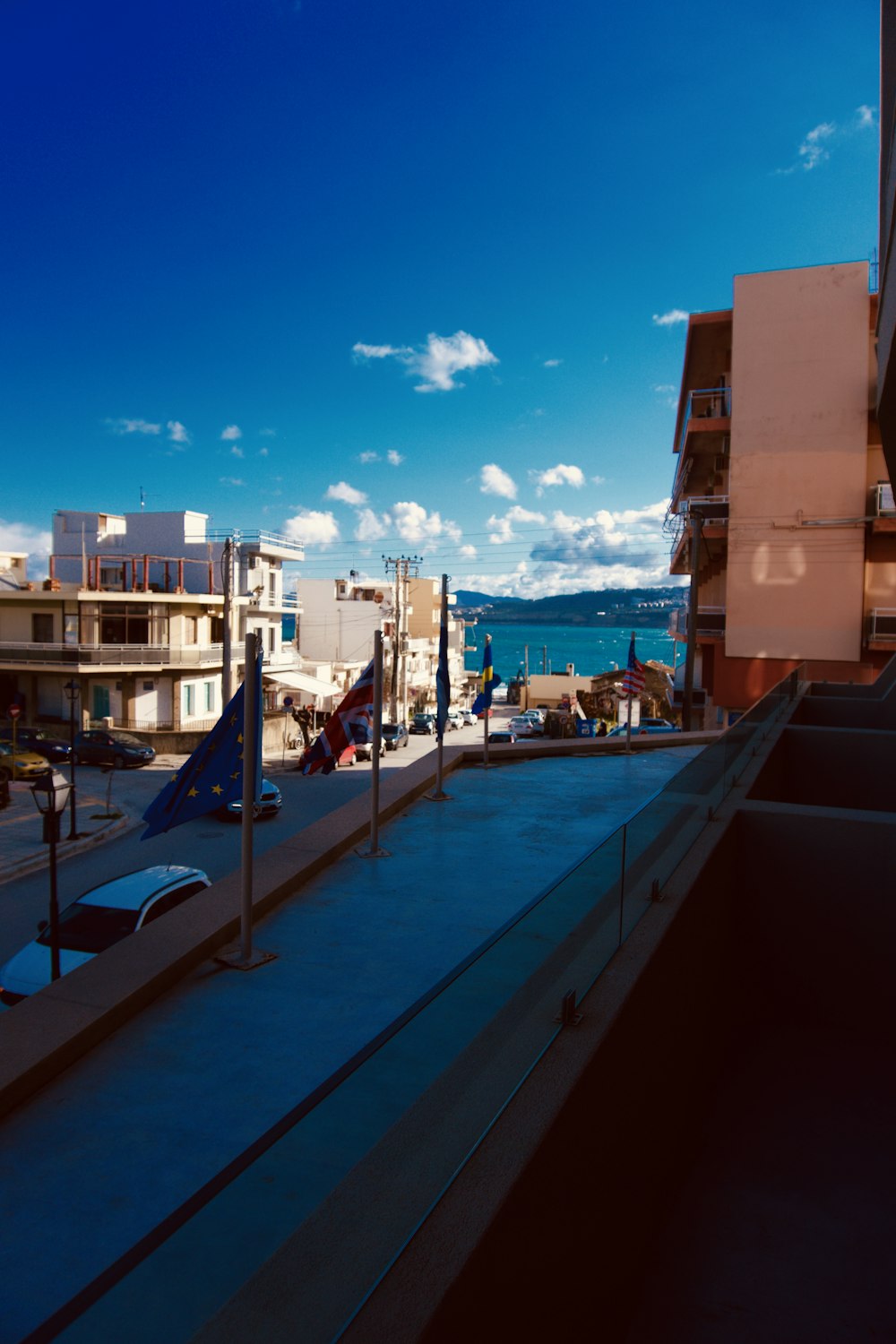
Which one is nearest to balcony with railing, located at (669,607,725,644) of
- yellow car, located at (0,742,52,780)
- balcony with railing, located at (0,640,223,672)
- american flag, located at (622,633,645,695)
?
american flag, located at (622,633,645,695)

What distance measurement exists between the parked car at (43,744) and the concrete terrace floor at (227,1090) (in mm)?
32114

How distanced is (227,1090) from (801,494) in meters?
31.3

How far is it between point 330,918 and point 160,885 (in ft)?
10.2

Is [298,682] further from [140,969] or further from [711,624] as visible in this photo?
[140,969]

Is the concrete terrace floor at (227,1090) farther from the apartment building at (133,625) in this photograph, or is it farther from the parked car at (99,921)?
the apartment building at (133,625)

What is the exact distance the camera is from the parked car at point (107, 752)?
38625 millimetres

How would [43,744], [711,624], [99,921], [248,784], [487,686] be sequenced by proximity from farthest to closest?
[43,744] → [711,624] → [487,686] → [99,921] → [248,784]

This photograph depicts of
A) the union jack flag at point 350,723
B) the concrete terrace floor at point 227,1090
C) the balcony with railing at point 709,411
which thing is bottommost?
the concrete terrace floor at point 227,1090

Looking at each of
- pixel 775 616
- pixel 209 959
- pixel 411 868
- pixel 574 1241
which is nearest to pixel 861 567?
pixel 775 616

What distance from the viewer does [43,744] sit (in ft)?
129

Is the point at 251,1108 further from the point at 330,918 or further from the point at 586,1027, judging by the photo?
the point at 330,918

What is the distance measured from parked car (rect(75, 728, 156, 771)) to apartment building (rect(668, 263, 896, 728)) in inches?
989

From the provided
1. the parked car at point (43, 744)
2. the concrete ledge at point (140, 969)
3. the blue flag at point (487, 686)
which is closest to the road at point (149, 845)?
the parked car at point (43, 744)

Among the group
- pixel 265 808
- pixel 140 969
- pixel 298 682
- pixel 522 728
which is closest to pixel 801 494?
pixel 265 808
